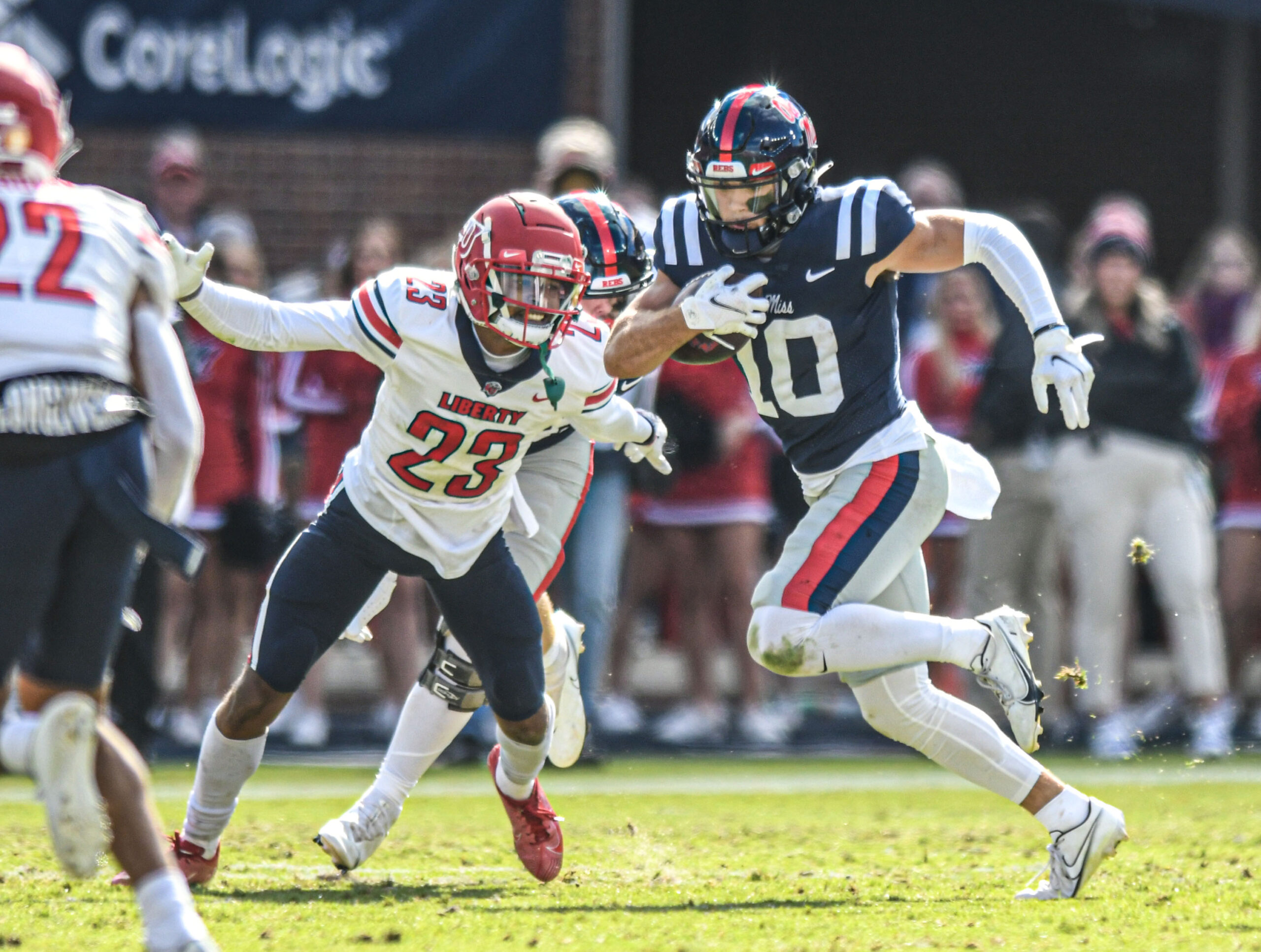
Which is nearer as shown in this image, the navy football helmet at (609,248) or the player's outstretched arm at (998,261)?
the player's outstretched arm at (998,261)

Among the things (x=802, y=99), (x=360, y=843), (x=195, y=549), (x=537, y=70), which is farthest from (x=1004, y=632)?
(x=802, y=99)

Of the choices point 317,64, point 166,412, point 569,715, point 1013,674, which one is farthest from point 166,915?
point 317,64

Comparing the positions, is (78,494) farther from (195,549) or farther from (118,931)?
(118,931)

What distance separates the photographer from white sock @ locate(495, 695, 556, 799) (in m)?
4.94

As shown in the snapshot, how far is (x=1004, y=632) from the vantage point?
458 centimetres

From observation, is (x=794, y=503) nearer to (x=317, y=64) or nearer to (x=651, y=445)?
(x=651, y=445)

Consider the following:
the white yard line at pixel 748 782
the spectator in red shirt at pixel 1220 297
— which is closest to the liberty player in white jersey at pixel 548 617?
the white yard line at pixel 748 782

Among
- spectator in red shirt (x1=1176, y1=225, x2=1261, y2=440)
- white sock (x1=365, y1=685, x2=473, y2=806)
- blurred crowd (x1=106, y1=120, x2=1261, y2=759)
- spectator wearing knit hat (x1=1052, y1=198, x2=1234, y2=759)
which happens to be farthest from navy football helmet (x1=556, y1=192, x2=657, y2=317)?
spectator in red shirt (x1=1176, y1=225, x2=1261, y2=440)

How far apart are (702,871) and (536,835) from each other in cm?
47

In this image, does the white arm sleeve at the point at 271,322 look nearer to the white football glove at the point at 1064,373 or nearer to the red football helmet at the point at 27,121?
the red football helmet at the point at 27,121

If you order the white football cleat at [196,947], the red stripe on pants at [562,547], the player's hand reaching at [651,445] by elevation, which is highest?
the player's hand reaching at [651,445]

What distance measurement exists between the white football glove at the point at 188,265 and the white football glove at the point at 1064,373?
80.0 inches

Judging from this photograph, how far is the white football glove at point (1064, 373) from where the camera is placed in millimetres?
4484

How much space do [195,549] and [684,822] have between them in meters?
3.01
